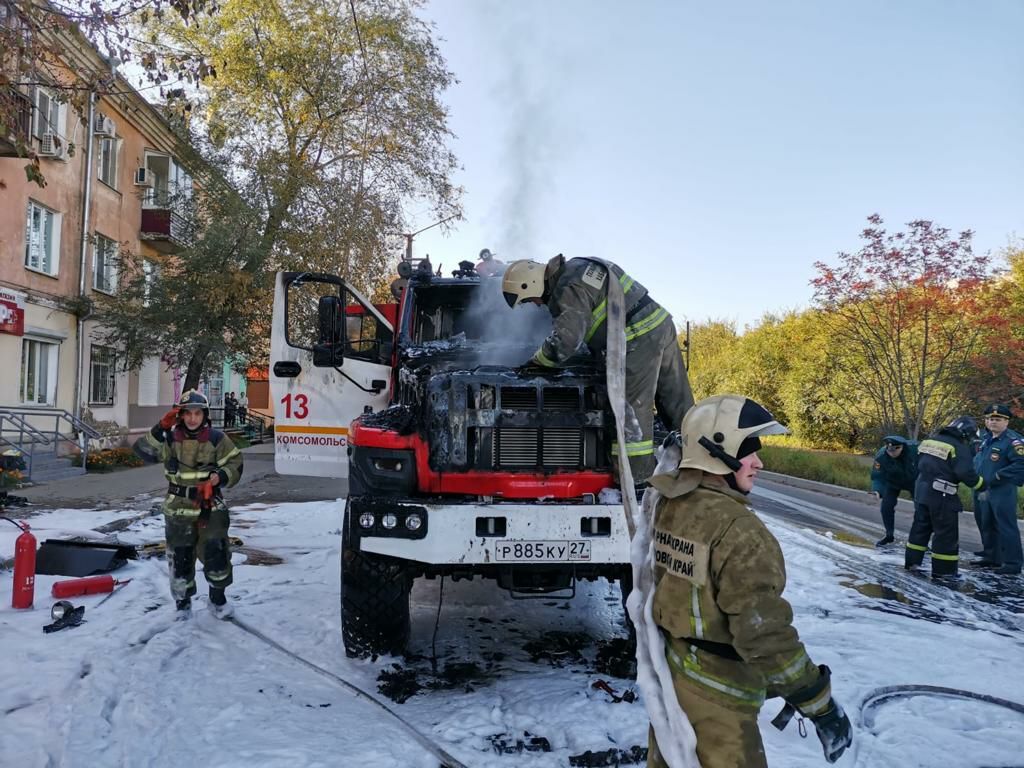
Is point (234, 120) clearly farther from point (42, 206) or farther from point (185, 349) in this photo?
point (185, 349)

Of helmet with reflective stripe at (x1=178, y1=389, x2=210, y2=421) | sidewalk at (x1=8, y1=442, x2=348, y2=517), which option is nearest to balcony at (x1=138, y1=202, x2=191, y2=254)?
sidewalk at (x1=8, y1=442, x2=348, y2=517)

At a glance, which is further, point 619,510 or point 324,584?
point 324,584

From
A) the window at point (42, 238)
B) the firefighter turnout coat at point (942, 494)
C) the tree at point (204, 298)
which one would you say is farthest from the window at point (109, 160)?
the firefighter turnout coat at point (942, 494)

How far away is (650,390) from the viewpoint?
418cm

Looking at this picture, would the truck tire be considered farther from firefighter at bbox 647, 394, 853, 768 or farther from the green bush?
the green bush

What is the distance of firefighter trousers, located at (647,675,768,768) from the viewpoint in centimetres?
202

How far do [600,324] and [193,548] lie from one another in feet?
11.3

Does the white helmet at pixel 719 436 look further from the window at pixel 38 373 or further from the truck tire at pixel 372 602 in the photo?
the window at pixel 38 373

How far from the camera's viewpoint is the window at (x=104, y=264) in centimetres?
1830

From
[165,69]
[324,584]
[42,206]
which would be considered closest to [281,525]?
[324,584]

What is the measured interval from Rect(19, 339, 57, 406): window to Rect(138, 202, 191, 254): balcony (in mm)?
4122

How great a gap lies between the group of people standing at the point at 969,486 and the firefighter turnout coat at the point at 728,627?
18.5ft

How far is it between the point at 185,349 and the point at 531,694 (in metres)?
15.6

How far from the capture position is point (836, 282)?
14.9m
